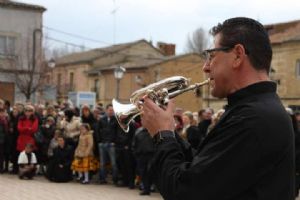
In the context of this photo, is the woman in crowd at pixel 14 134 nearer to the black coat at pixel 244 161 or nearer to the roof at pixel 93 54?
the black coat at pixel 244 161

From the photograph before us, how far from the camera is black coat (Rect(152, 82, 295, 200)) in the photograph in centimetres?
224

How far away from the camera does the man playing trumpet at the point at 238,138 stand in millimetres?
2246

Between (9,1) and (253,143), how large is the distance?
105 ft

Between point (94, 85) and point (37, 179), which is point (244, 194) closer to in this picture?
point (37, 179)

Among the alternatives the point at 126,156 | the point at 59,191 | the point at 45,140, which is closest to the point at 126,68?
the point at 45,140

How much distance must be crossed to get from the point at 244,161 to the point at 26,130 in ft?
39.4

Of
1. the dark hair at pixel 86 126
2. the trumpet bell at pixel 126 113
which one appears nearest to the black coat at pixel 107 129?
the dark hair at pixel 86 126

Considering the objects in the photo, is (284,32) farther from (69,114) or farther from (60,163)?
(60,163)

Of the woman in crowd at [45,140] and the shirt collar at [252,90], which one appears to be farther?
the woman in crowd at [45,140]

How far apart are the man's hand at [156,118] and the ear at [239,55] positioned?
15.9 inches

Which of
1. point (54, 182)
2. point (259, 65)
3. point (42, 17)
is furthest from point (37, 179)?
point (42, 17)

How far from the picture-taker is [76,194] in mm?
11180

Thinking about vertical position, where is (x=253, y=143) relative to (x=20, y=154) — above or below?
above

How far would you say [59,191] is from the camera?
37.9ft
